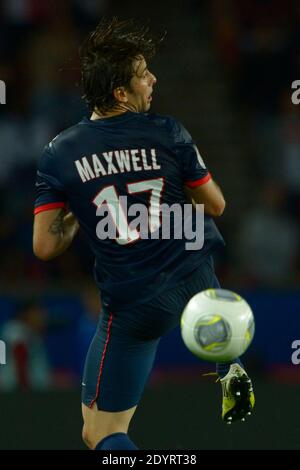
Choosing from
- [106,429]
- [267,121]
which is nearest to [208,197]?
[106,429]

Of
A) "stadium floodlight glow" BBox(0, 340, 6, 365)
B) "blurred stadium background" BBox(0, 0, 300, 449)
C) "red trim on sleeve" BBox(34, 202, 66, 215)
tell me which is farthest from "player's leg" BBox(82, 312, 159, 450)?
"stadium floodlight glow" BBox(0, 340, 6, 365)

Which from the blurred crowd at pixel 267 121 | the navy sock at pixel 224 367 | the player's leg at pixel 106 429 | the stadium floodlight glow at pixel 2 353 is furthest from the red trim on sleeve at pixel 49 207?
the blurred crowd at pixel 267 121

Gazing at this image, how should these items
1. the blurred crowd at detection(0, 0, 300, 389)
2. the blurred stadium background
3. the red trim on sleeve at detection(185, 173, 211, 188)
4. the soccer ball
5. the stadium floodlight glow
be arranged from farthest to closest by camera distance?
the blurred crowd at detection(0, 0, 300, 389)
the stadium floodlight glow
the blurred stadium background
the red trim on sleeve at detection(185, 173, 211, 188)
the soccer ball

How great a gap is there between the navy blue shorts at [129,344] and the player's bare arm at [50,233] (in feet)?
1.11

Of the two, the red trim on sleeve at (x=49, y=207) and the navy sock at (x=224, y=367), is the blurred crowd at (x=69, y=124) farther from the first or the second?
the red trim on sleeve at (x=49, y=207)

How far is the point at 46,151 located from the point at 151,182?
0.46 m

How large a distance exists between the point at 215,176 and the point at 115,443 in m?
6.93

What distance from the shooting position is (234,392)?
13.9 ft

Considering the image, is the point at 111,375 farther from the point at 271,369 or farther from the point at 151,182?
the point at 271,369

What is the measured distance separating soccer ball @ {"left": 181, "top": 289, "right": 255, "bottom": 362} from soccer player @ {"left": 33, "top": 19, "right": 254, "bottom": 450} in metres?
0.14

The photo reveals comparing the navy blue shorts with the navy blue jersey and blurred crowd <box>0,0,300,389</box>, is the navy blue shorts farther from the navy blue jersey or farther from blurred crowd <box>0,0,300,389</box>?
blurred crowd <box>0,0,300,389</box>

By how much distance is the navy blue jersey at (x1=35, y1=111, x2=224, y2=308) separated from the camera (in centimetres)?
409
